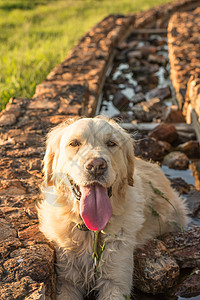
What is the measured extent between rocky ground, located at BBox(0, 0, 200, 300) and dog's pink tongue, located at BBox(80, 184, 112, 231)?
49 centimetres

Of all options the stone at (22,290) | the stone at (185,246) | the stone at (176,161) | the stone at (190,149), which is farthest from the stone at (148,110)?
the stone at (22,290)

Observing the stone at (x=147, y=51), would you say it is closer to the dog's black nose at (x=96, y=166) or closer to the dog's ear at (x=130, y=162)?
the dog's ear at (x=130, y=162)

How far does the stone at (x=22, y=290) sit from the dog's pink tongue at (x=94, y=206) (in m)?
0.63

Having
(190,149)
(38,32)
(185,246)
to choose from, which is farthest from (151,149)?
(38,32)

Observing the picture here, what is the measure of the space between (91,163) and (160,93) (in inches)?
270

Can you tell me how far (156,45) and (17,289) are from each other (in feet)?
43.4

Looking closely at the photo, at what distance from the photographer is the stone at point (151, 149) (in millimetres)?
6367

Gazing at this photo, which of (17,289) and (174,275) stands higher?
(17,289)

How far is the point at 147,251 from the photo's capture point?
3.87 metres

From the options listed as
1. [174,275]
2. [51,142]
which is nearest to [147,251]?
[174,275]

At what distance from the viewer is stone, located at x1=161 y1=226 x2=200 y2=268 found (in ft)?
13.4

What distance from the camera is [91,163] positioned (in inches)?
119

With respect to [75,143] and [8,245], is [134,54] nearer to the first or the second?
[75,143]

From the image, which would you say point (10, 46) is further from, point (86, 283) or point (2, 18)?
point (86, 283)
